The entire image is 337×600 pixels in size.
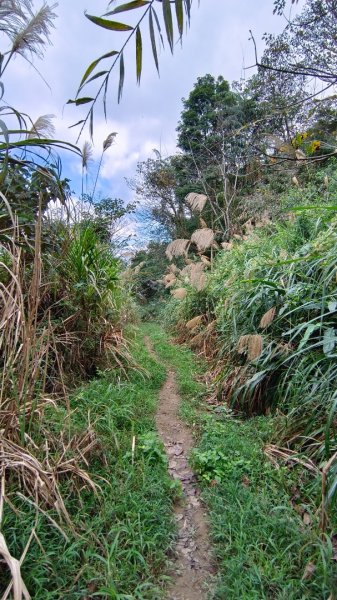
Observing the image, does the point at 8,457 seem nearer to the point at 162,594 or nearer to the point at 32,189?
the point at 162,594

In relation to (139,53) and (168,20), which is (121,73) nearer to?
(139,53)

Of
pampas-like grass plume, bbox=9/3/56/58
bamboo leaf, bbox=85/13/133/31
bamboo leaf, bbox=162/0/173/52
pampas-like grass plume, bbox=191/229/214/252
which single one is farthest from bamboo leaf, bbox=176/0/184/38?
pampas-like grass plume, bbox=191/229/214/252

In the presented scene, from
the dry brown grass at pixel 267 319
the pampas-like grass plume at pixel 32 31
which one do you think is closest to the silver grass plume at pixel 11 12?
the pampas-like grass plume at pixel 32 31

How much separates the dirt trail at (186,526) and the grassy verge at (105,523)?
0.23ft

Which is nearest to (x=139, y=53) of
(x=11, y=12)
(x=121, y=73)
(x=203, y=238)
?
(x=121, y=73)

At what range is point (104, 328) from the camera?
114 inches

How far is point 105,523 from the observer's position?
1.44 metres

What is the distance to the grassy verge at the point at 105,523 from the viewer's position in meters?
1.19

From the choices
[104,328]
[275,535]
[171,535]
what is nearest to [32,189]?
[104,328]

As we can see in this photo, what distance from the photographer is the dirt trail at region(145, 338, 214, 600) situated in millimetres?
1314

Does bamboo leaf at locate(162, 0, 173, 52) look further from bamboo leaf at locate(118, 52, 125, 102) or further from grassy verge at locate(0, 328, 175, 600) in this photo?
grassy verge at locate(0, 328, 175, 600)

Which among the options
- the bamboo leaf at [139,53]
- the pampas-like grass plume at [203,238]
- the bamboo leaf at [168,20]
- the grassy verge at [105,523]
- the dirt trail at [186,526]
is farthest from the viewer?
the pampas-like grass plume at [203,238]

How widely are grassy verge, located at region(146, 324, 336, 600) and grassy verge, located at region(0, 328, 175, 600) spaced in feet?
0.88

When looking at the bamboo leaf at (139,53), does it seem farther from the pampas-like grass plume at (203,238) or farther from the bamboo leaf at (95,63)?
the pampas-like grass plume at (203,238)
